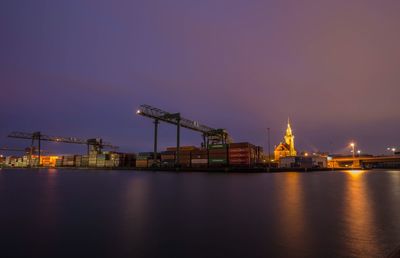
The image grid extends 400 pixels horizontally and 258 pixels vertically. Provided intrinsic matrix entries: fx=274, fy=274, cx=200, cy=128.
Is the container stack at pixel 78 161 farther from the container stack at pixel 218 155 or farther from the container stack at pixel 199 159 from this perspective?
the container stack at pixel 218 155

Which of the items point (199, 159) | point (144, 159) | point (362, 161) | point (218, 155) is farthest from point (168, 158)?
point (362, 161)

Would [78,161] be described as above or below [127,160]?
below

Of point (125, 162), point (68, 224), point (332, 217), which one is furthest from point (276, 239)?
point (125, 162)

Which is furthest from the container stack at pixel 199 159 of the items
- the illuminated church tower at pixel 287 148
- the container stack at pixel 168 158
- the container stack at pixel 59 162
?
the container stack at pixel 59 162

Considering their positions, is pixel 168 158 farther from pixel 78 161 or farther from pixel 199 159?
pixel 78 161

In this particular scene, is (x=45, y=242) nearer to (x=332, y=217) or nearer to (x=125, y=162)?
(x=332, y=217)

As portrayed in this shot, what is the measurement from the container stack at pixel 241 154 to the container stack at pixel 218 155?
2196 millimetres

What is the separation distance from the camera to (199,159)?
10388 centimetres

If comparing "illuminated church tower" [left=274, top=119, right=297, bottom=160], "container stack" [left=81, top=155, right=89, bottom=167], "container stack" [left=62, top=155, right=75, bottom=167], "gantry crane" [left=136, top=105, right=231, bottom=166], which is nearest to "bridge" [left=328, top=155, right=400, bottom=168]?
"illuminated church tower" [left=274, top=119, right=297, bottom=160]

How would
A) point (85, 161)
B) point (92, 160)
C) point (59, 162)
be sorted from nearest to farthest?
point (92, 160) < point (85, 161) < point (59, 162)

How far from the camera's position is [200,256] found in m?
8.32

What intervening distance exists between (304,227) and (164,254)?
659cm

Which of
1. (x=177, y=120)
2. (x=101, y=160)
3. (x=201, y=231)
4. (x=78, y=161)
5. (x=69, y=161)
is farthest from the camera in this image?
(x=69, y=161)

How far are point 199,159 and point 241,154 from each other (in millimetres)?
17687
